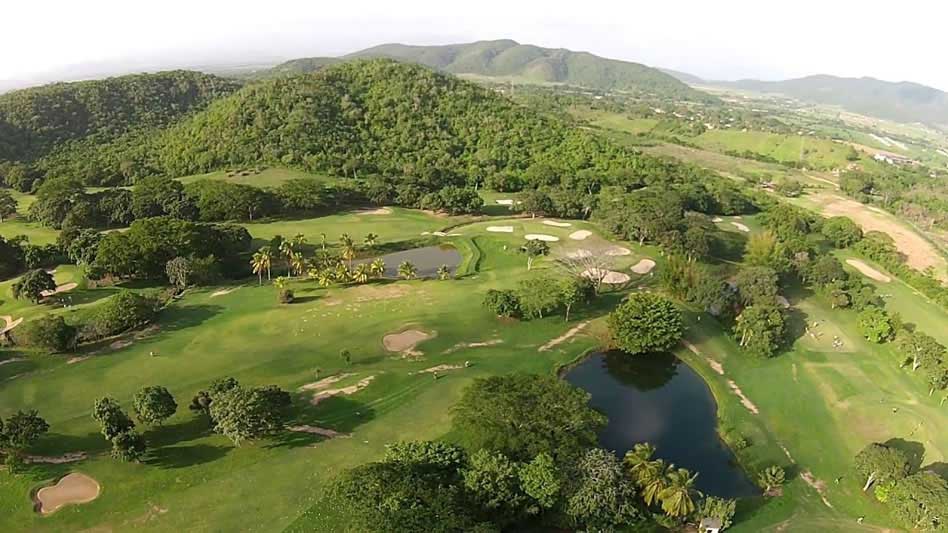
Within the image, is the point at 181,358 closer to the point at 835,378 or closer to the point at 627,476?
the point at 627,476

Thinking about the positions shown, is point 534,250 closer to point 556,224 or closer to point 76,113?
point 556,224

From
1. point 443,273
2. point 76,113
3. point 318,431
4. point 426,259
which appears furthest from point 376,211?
point 76,113

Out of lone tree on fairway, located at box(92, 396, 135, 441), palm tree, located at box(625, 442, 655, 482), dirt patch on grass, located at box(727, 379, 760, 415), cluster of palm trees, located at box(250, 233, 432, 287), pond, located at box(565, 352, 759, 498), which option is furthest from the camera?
cluster of palm trees, located at box(250, 233, 432, 287)

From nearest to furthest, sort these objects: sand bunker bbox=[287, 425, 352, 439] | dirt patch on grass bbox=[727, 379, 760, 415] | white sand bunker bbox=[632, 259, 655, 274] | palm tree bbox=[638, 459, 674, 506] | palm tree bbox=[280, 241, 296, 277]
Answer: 1. palm tree bbox=[638, 459, 674, 506]
2. sand bunker bbox=[287, 425, 352, 439]
3. dirt patch on grass bbox=[727, 379, 760, 415]
4. palm tree bbox=[280, 241, 296, 277]
5. white sand bunker bbox=[632, 259, 655, 274]

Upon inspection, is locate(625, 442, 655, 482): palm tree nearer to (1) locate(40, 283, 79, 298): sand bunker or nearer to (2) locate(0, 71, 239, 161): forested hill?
(1) locate(40, 283, 79, 298): sand bunker

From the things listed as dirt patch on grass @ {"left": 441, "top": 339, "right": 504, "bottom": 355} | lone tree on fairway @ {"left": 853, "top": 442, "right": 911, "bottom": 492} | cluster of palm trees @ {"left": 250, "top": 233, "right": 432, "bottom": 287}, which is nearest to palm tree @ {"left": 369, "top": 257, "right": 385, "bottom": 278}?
cluster of palm trees @ {"left": 250, "top": 233, "right": 432, "bottom": 287}

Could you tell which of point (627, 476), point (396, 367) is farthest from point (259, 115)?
point (627, 476)
